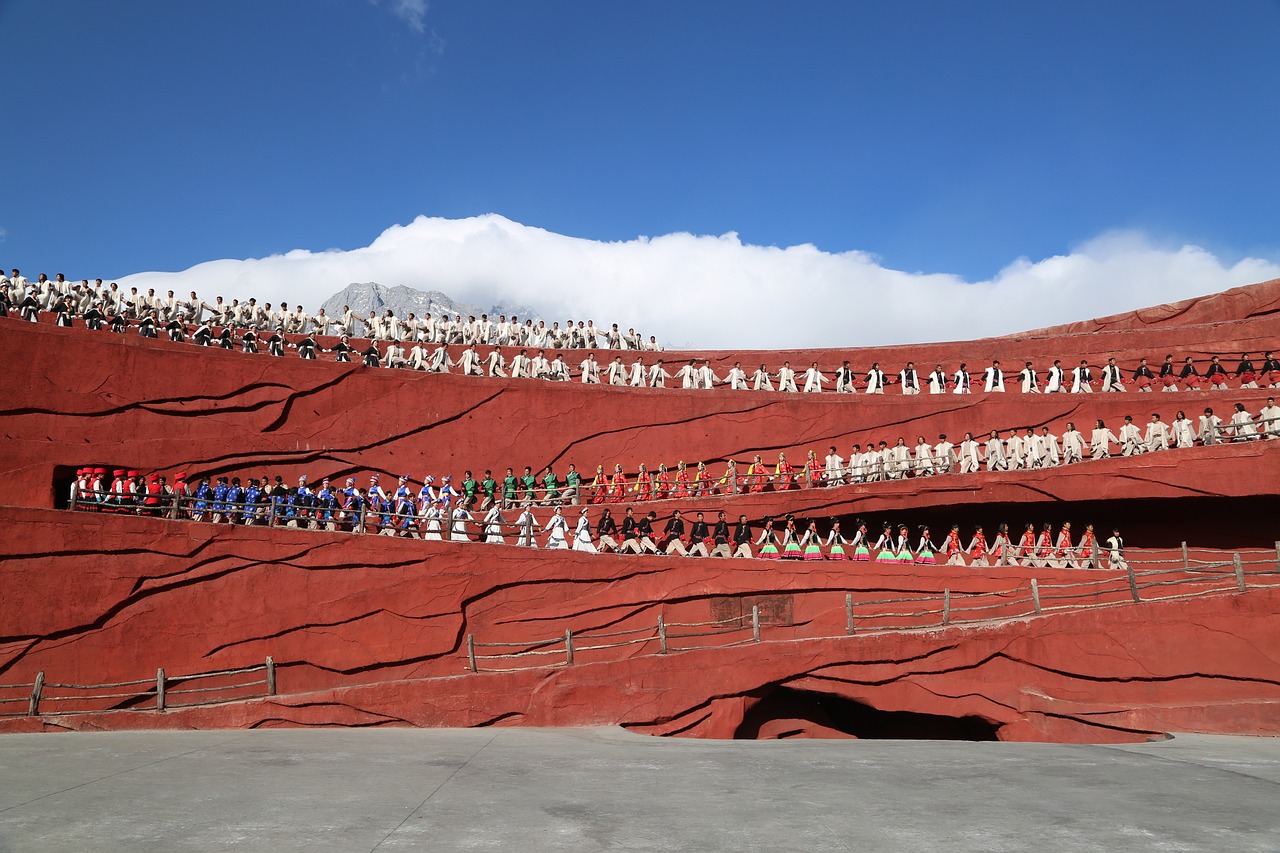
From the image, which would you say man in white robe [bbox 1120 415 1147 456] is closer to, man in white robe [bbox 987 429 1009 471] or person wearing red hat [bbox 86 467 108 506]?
man in white robe [bbox 987 429 1009 471]

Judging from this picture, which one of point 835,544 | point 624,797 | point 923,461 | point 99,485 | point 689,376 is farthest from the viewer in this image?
point 689,376

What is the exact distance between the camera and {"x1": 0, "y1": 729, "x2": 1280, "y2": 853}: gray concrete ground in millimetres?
6328

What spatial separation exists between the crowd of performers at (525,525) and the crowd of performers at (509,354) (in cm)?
437

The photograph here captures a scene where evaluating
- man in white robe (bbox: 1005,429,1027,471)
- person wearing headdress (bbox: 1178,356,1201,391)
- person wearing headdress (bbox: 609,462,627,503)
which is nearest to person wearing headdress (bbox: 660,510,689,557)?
person wearing headdress (bbox: 609,462,627,503)

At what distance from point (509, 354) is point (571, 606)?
9985 mm

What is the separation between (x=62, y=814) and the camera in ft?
22.4

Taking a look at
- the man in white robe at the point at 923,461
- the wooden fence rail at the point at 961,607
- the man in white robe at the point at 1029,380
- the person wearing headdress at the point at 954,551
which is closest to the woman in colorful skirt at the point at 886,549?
the person wearing headdress at the point at 954,551

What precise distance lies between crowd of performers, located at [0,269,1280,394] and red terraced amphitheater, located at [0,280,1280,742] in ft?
5.81

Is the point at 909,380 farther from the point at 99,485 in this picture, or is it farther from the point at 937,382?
the point at 99,485

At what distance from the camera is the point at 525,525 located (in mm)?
16938

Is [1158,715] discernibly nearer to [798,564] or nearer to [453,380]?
[798,564]

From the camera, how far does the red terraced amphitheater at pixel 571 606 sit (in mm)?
14148

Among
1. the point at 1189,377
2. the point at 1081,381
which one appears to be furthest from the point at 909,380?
the point at 1189,377

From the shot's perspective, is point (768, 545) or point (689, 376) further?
point (689, 376)
